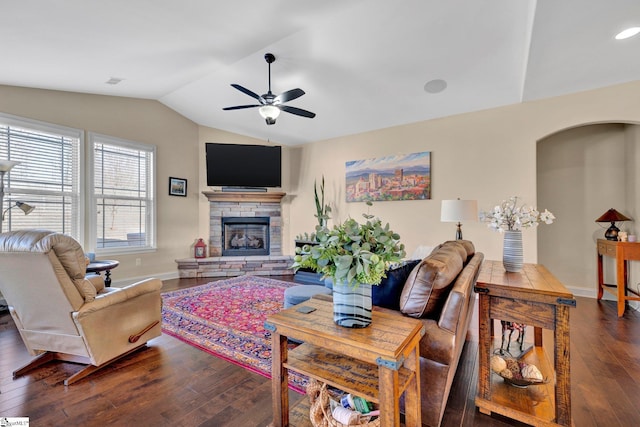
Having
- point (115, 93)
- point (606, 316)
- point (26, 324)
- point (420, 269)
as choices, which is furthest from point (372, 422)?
point (115, 93)

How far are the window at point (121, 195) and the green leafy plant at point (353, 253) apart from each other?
4.71m

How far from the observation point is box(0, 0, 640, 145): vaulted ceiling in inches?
99.7

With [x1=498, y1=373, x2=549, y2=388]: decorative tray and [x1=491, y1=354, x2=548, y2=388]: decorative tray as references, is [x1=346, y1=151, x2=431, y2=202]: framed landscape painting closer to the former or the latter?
[x1=491, y1=354, x2=548, y2=388]: decorative tray

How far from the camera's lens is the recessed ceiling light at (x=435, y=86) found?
3.75 m

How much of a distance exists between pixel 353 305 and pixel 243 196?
505cm

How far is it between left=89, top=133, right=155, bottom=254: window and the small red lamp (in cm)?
704

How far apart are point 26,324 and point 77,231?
2.61 m

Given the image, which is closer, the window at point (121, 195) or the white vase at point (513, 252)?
the white vase at point (513, 252)

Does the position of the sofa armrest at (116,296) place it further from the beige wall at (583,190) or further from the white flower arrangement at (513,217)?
the beige wall at (583,190)

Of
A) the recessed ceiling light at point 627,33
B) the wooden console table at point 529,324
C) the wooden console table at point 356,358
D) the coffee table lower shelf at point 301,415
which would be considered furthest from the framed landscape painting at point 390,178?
the coffee table lower shelf at point 301,415

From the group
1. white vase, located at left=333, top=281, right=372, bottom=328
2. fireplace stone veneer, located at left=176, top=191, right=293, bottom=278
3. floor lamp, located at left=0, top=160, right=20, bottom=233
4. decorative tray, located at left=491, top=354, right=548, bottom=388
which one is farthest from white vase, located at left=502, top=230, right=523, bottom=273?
floor lamp, located at left=0, top=160, right=20, bottom=233

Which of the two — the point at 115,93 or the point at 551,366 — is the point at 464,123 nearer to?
the point at 551,366

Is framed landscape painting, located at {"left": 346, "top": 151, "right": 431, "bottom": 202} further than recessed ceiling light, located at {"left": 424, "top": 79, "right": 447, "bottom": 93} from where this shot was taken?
Yes

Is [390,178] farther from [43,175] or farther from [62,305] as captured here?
[43,175]
